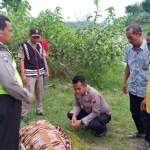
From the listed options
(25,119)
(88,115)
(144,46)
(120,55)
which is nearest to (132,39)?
(144,46)

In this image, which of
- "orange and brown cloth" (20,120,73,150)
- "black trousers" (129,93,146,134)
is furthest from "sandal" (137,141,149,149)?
"orange and brown cloth" (20,120,73,150)

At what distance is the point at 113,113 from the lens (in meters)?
4.86

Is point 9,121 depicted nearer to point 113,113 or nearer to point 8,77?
point 8,77

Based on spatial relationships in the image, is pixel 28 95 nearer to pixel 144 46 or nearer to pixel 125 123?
pixel 144 46

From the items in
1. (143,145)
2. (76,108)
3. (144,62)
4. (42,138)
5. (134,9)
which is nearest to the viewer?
(42,138)

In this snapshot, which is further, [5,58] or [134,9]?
[134,9]

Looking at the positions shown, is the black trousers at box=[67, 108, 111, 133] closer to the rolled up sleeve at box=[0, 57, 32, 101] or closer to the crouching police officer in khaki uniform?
the crouching police officer in khaki uniform

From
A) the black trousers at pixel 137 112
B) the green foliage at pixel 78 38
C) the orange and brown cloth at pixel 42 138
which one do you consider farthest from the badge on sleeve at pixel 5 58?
the green foliage at pixel 78 38

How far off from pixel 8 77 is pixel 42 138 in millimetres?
1074

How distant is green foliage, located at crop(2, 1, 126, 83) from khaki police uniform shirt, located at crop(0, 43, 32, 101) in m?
3.91

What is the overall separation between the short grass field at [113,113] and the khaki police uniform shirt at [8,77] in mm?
1684

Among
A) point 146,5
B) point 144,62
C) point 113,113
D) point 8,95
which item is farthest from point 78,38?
point 146,5

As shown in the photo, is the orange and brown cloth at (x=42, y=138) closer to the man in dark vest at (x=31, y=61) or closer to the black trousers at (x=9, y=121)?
the black trousers at (x=9, y=121)

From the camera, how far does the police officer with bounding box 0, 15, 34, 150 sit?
2.32 meters
